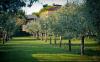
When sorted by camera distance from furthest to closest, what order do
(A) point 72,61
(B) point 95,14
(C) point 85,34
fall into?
(C) point 85,34 < (A) point 72,61 < (B) point 95,14

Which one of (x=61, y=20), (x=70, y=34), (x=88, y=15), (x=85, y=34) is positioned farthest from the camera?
(x=61, y=20)

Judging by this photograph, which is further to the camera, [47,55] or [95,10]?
[47,55]

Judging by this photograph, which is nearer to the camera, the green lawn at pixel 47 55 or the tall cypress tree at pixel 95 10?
the tall cypress tree at pixel 95 10

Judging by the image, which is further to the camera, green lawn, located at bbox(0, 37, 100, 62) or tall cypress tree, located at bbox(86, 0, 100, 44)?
green lawn, located at bbox(0, 37, 100, 62)

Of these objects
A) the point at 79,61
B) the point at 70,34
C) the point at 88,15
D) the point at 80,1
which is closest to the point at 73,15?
the point at 70,34

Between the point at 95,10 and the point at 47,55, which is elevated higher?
the point at 95,10

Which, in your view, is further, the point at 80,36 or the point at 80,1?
the point at 80,36

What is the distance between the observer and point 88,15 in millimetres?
21953

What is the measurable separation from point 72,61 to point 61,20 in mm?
10872

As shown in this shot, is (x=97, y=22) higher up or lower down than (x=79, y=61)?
higher up

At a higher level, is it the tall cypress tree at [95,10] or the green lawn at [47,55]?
the tall cypress tree at [95,10]

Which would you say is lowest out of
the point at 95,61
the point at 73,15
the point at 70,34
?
the point at 95,61

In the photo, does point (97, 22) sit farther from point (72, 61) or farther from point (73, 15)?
point (73, 15)

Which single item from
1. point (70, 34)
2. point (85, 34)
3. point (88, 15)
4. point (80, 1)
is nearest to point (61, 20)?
point (70, 34)
